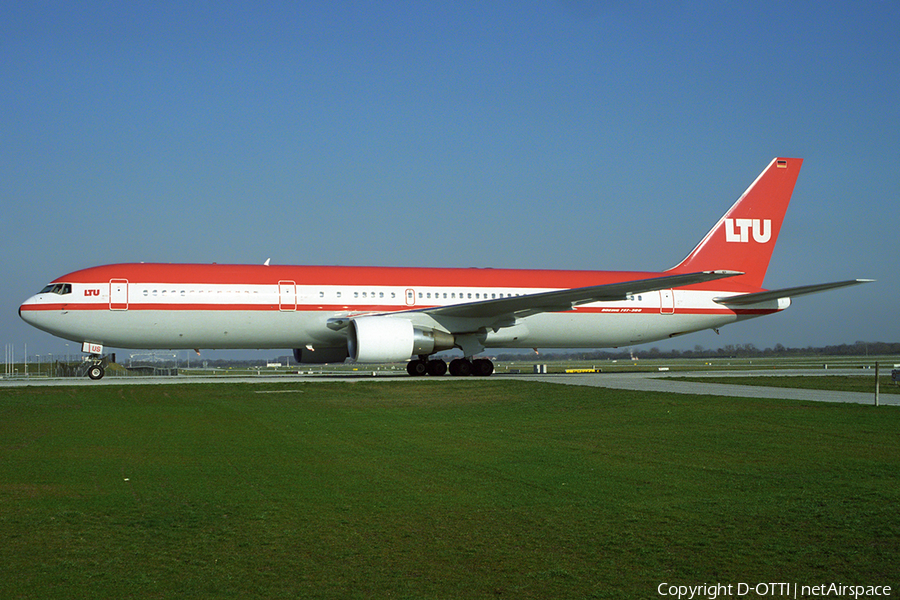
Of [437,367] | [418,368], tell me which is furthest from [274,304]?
[437,367]

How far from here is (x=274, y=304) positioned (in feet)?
82.7

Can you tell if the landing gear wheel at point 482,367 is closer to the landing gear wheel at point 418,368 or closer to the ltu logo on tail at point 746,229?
the landing gear wheel at point 418,368

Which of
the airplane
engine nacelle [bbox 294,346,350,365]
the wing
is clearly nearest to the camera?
the wing

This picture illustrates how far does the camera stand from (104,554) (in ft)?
17.4

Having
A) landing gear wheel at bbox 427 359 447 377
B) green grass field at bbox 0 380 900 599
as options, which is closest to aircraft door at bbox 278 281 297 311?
landing gear wheel at bbox 427 359 447 377

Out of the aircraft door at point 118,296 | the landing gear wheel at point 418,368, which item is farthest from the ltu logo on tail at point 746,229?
the aircraft door at point 118,296

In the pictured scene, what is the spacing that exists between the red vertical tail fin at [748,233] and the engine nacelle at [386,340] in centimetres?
1264

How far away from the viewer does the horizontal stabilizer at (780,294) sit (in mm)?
25625

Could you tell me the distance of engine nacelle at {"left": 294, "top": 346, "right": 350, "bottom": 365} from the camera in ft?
90.1

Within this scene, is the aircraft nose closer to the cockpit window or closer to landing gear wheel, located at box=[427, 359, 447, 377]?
the cockpit window

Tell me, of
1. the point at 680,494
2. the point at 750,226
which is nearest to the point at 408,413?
the point at 680,494

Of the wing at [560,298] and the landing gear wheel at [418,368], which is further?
the landing gear wheel at [418,368]

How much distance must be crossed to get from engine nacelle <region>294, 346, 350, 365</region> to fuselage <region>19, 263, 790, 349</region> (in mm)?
543

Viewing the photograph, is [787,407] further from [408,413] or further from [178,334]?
[178,334]
